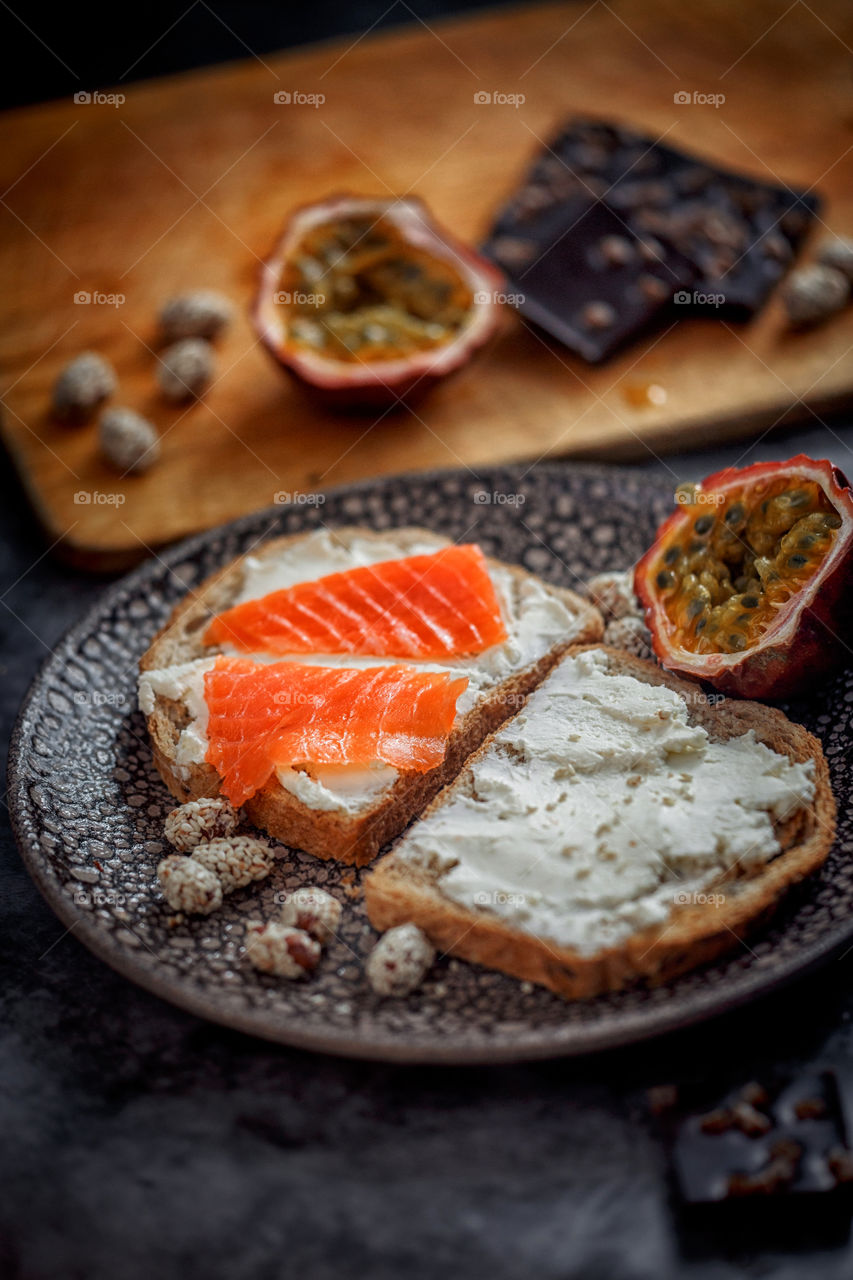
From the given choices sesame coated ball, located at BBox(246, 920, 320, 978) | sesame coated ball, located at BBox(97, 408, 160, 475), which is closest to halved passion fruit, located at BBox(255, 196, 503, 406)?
sesame coated ball, located at BBox(97, 408, 160, 475)

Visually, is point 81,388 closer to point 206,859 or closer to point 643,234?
point 643,234

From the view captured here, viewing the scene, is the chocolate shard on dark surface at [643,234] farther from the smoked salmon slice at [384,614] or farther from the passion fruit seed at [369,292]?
the smoked salmon slice at [384,614]

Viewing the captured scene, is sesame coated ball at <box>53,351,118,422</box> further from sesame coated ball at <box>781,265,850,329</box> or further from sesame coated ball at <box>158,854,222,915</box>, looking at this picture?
sesame coated ball at <box>781,265,850,329</box>

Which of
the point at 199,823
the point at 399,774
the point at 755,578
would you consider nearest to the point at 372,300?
the point at 755,578

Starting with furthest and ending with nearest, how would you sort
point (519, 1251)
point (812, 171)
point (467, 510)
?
point (812, 171) < point (467, 510) < point (519, 1251)

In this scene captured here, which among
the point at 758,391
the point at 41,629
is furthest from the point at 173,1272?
the point at 758,391

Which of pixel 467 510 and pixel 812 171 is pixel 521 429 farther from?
pixel 812 171

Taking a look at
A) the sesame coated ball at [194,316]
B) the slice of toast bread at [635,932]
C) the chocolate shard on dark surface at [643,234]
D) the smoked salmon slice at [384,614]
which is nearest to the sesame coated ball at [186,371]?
the sesame coated ball at [194,316]
